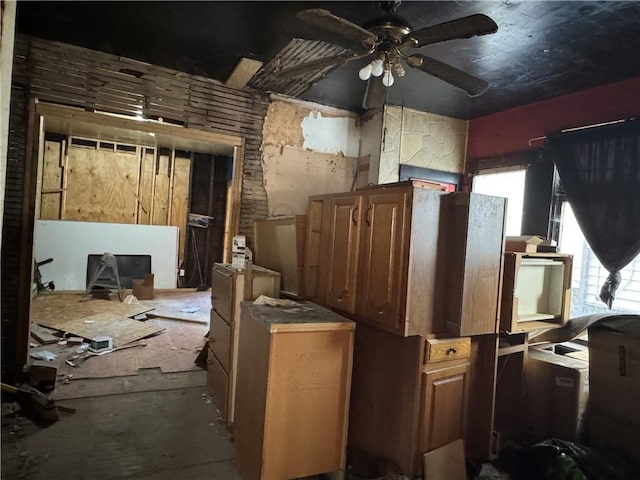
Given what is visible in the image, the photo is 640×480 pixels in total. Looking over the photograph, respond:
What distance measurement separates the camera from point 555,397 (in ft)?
7.69

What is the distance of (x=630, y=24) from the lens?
2.09 meters

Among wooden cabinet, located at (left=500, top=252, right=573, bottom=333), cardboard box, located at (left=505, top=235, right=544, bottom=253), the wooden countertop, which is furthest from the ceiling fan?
the wooden countertop

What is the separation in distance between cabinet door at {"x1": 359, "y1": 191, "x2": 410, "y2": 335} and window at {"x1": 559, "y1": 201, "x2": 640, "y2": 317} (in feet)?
5.42

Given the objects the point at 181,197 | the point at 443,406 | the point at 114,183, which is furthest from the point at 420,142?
the point at 114,183

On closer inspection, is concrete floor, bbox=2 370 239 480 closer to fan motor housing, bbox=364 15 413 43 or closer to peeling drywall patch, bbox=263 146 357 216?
peeling drywall patch, bbox=263 146 357 216

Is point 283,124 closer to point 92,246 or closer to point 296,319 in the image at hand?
point 296,319

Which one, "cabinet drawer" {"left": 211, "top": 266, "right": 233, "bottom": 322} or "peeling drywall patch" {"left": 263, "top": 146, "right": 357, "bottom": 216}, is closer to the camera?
"cabinet drawer" {"left": 211, "top": 266, "right": 233, "bottom": 322}

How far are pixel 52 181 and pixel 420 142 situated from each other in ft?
18.1

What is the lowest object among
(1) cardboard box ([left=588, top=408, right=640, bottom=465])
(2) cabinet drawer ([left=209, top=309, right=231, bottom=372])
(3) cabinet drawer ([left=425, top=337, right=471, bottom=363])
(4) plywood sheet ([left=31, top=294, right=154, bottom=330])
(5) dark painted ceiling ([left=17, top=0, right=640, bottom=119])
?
(4) plywood sheet ([left=31, top=294, right=154, bottom=330])

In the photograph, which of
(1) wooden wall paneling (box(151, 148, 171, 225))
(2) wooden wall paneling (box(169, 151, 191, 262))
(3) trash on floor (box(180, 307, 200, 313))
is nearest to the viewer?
(3) trash on floor (box(180, 307, 200, 313))

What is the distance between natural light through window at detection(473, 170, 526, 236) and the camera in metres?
3.49

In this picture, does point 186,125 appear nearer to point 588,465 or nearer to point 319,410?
point 319,410

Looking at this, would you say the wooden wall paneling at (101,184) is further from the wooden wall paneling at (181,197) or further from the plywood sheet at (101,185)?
the wooden wall paneling at (181,197)

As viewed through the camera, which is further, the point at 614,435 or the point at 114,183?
the point at 114,183
